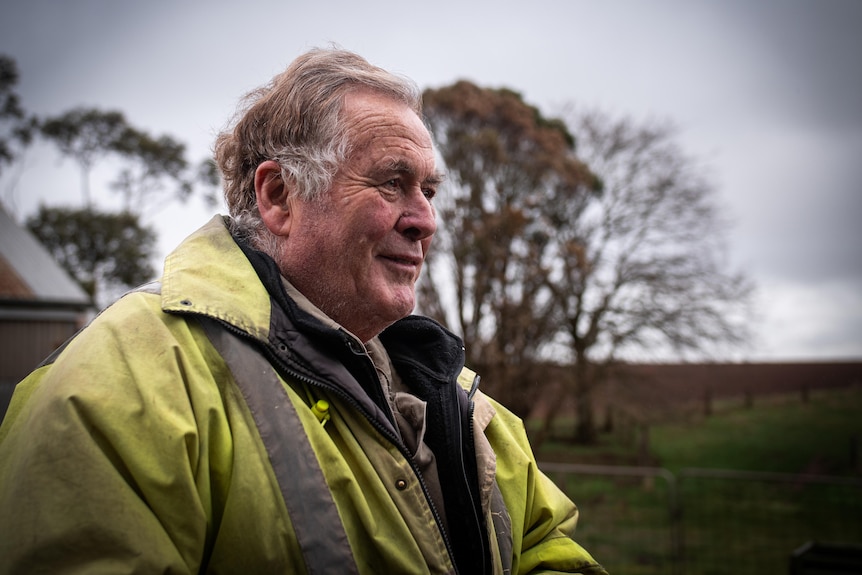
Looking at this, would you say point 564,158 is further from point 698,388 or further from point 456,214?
point 698,388

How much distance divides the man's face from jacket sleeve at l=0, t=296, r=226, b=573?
524 millimetres

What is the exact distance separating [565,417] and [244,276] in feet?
49.7

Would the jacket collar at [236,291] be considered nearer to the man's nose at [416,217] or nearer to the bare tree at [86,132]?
the man's nose at [416,217]

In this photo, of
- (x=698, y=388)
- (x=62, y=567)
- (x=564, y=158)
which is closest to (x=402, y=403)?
(x=62, y=567)

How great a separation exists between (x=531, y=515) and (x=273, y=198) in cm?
129

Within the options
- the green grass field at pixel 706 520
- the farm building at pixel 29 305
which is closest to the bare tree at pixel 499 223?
the green grass field at pixel 706 520

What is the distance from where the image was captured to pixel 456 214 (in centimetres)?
1472

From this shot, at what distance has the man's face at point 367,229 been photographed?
5.98 feet

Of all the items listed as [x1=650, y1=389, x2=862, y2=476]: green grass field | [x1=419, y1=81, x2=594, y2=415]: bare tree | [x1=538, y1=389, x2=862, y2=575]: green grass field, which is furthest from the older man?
[x1=650, y1=389, x2=862, y2=476]: green grass field

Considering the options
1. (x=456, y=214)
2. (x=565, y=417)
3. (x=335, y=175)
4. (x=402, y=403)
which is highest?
(x=456, y=214)

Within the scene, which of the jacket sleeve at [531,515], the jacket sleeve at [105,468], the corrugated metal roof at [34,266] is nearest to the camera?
the jacket sleeve at [105,468]

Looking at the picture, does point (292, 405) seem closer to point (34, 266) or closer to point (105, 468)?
point (105, 468)

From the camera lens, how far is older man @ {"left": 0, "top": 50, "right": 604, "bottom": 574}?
126 centimetres

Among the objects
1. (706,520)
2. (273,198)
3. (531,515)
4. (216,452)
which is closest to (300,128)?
(273,198)
